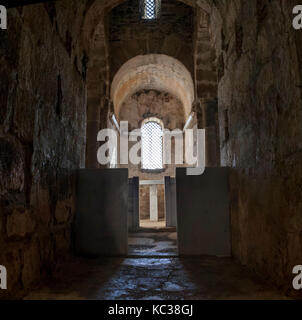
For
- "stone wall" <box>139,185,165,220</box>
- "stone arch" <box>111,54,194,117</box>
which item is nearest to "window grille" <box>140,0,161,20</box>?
"stone arch" <box>111,54,194,117</box>

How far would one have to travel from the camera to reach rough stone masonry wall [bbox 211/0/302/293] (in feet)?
5.78

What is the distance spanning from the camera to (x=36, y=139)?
2.20m

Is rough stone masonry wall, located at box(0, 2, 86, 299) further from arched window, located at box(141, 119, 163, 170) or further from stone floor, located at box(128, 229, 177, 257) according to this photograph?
arched window, located at box(141, 119, 163, 170)

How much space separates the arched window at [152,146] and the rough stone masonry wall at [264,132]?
797cm

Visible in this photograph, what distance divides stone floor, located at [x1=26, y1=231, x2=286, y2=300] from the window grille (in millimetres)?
6558

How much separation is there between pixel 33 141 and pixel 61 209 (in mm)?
893

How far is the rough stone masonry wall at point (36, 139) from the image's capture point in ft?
→ 5.85

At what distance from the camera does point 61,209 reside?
2.77 metres

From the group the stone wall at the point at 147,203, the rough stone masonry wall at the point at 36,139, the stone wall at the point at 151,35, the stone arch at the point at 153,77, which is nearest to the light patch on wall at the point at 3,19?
the rough stone masonry wall at the point at 36,139

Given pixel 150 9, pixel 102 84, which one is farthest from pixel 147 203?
pixel 150 9

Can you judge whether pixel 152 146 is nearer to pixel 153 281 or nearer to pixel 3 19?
pixel 153 281

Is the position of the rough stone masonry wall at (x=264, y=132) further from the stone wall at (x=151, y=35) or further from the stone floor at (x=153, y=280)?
the stone wall at (x=151, y=35)
